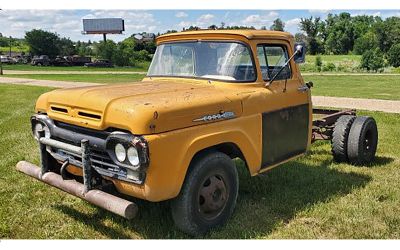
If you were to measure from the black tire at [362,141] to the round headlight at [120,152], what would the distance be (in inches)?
158

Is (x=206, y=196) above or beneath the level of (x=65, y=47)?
beneath

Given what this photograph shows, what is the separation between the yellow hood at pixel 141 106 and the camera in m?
3.67

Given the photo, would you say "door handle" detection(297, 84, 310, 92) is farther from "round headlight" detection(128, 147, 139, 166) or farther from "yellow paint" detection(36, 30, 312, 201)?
"round headlight" detection(128, 147, 139, 166)

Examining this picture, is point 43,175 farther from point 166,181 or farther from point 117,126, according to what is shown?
point 166,181

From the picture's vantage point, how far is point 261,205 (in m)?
4.99

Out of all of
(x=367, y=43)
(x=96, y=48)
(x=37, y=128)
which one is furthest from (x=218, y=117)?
(x=367, y=43)

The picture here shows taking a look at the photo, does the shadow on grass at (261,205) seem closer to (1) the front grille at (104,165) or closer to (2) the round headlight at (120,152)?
(1) the front grille at (104,165)

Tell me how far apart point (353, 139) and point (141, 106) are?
12.9 feet

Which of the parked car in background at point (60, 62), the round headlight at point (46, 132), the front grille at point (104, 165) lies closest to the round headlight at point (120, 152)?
the front grille at point (104, 165)

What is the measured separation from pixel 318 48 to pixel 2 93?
81282 millimetres

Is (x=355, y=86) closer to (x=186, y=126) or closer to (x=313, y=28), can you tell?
(x=186, y=126)

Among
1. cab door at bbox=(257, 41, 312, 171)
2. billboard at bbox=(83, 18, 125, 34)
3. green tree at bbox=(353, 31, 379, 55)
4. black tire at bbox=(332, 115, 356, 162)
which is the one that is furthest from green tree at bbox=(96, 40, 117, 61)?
cab door at bbox=(257, 41, 312, 171)

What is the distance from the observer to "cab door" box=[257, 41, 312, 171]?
4.88 m

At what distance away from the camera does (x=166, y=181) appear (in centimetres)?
371
